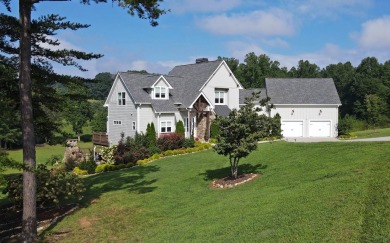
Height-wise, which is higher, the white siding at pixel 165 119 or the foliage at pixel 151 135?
the white siding at pixel 165 119

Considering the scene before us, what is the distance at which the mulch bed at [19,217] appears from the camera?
1280 cm

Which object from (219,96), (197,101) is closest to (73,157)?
(197,101)

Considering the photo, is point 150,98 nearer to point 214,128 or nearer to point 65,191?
point 214,128

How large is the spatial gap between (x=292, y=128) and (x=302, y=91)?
5.24 metres

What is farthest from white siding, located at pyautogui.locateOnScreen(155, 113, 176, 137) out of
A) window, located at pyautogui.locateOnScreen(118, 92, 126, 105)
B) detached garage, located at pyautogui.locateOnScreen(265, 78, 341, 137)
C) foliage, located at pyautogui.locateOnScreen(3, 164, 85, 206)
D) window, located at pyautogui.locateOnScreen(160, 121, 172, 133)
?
foliage, located at pyautogui.locateOnScreen(3, 164, 85, 206)

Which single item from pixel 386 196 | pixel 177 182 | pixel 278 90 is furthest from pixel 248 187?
pixel 278 90

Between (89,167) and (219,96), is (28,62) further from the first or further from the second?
(219,96)

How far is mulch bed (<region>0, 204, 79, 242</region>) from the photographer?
12800mm

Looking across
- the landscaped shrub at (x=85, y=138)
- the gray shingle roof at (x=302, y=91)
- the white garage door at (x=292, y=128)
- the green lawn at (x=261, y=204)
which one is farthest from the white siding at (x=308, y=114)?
the landscaped shrub at (x=85, y=138)

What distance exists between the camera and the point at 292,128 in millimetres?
42344

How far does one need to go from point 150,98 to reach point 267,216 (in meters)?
26.3

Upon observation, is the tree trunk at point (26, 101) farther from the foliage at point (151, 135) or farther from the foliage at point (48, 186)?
the foliage at point (151, 135)

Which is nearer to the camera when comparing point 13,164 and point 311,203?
point 13,164

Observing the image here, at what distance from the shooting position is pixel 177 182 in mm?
18688
